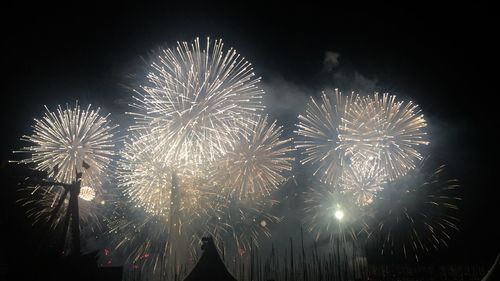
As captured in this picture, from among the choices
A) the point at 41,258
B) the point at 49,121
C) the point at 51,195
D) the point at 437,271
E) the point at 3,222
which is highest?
the point at 49,121

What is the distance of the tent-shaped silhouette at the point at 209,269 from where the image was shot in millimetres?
20069

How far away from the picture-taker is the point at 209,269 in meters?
20.3

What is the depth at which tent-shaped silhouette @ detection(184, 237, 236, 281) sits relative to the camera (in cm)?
2007

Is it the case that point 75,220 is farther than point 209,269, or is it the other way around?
point 209,269

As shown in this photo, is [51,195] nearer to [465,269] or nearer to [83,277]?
[83,277]

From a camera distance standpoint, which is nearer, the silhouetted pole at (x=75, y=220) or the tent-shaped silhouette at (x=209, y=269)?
the silhouetted pole at (x=75, y=220)

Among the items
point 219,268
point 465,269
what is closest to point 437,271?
point 465,269

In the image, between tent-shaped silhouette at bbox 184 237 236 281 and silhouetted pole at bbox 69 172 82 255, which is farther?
tent-shaped silhouette at bbox 184 237 236 281

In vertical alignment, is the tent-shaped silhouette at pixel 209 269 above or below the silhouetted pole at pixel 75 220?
below

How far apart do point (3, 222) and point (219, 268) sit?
1114cm

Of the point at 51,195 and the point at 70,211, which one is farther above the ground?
the point at 51,195

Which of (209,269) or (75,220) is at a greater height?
(75,220)

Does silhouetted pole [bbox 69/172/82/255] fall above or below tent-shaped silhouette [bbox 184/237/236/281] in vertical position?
above

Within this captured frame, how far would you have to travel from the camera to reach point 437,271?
47812 mm
